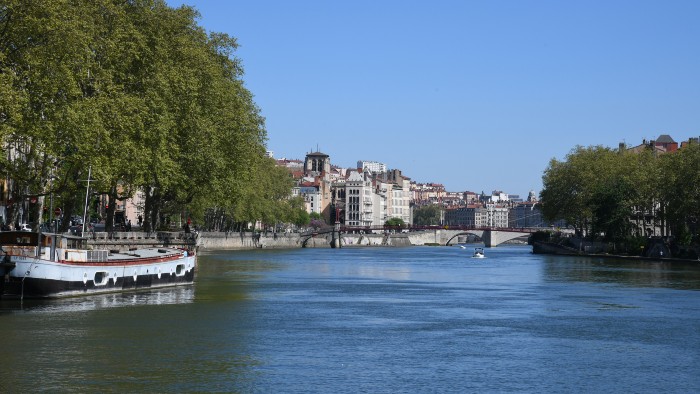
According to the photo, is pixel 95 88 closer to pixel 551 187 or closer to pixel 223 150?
pixel 223 150

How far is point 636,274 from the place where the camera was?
77.0 m

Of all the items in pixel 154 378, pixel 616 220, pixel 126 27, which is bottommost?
pixel 154 378

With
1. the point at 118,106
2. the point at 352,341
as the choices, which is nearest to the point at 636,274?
the point at 118,106

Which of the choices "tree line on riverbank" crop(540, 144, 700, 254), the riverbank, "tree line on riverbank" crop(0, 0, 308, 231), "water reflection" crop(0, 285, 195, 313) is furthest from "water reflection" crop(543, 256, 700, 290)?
"water reflection" crop(0, 285, 195, 313)

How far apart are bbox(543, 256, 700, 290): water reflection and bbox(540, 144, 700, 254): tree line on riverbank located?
231 inches

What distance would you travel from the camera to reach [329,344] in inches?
1361

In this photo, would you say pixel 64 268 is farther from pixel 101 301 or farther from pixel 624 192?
pixel 624 192

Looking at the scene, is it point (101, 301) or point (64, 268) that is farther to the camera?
point (101, 301)

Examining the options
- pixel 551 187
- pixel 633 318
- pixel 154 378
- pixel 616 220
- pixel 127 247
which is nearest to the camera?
pixel 154 378

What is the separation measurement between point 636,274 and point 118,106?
3904 centimetres

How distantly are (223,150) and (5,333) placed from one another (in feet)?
119

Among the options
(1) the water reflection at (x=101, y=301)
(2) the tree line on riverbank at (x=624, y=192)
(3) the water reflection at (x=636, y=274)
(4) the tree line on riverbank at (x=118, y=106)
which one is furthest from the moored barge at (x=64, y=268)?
(2) the tree line on riverbank at (x=624, y=192)

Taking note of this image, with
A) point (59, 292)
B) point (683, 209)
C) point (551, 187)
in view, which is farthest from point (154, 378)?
point (551, 187)

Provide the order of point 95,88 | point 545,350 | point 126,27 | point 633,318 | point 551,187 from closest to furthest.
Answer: point 545,350, point 633,318, point 95,88, point 126,27, point 551,187
